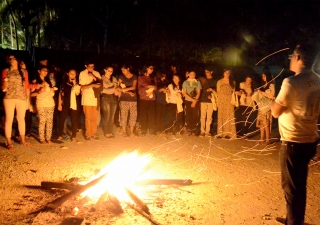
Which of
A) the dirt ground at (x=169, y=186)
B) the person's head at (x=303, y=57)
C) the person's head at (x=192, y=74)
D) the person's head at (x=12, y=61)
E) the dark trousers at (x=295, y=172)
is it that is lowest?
the dirt ground at (x=169, y=186)

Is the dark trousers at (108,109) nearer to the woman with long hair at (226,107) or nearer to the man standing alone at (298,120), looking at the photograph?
the woman with long hair at (226,107)

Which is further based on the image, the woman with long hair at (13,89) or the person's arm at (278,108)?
the woman with long hair at (13,89)

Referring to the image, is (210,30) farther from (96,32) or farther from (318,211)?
(318,211)

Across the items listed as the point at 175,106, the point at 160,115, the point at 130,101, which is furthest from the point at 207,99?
the point at 130,101

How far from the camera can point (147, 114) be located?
9672 millimetres

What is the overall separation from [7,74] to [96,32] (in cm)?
1978

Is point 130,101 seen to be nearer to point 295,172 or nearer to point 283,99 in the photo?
point 283,99

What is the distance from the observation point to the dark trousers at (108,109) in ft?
29.7

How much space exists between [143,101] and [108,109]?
1.05 m

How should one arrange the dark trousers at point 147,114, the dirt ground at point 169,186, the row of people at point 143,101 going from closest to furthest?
the dirt ground at point 169,186, the row of people at point 143,101, the dark trousers at point 147,114

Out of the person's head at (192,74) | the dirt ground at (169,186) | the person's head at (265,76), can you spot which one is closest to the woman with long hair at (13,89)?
the dirt ground at (169,186)

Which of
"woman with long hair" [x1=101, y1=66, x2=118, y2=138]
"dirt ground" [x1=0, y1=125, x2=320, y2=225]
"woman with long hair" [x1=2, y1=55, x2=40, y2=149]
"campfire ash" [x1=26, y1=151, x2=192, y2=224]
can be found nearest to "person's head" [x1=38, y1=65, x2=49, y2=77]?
"woman with long hair" [x1=2, y1=55, x2=40, y2=149]

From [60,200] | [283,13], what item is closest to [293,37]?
[283,13]

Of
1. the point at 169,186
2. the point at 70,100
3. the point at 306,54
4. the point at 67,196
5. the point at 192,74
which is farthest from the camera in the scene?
the point at 192,74
